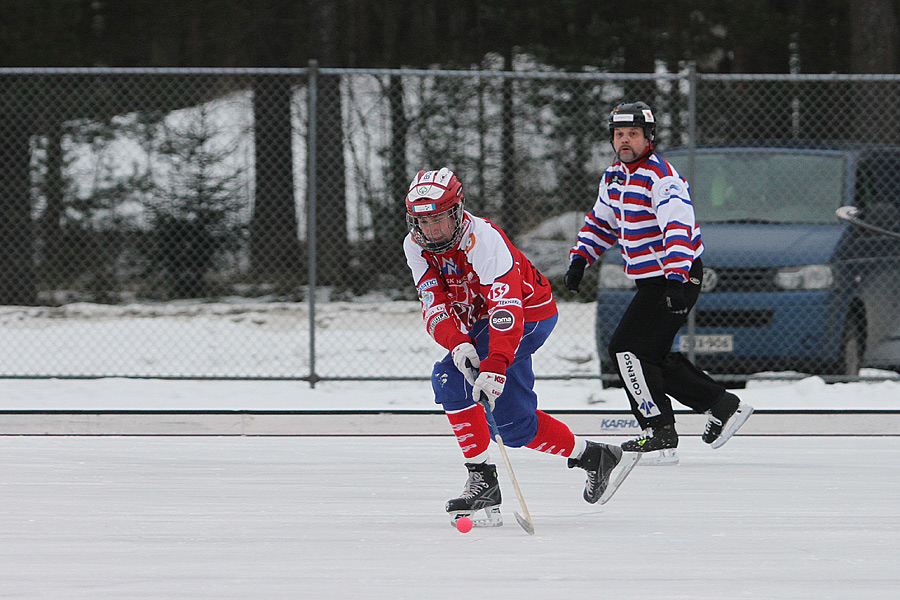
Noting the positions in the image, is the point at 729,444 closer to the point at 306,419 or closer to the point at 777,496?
the point at 777,496

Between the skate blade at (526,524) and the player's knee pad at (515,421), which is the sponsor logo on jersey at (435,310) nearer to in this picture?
the player's knee pad at (515,421)

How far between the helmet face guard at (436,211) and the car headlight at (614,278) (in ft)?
13.5

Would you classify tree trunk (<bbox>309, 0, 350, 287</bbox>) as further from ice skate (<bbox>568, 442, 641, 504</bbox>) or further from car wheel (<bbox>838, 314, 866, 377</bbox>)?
ice skate (<bbox>568, 442, 641, 504</bbox>)

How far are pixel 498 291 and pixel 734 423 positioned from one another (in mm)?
2502

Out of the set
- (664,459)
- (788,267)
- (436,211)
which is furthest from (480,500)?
(788,267)

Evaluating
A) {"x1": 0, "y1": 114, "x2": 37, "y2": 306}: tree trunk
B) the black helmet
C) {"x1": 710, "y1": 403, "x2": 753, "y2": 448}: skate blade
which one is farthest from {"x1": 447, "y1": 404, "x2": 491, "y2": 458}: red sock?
{"x1": 0, "y1": 114, "x2": 37, "y2": 306}: tree trunk

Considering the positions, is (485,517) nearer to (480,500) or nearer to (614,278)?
(480,500)

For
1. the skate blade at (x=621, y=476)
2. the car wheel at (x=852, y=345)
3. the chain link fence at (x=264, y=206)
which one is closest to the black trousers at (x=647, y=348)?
the skate blade at (x=621, y=476)

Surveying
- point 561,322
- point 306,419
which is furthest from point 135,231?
point 306,419

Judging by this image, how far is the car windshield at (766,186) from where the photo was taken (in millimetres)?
9445

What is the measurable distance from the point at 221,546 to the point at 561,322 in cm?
825

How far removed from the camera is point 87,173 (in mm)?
15062

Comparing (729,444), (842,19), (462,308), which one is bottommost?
(729,444)

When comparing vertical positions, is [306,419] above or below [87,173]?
below
